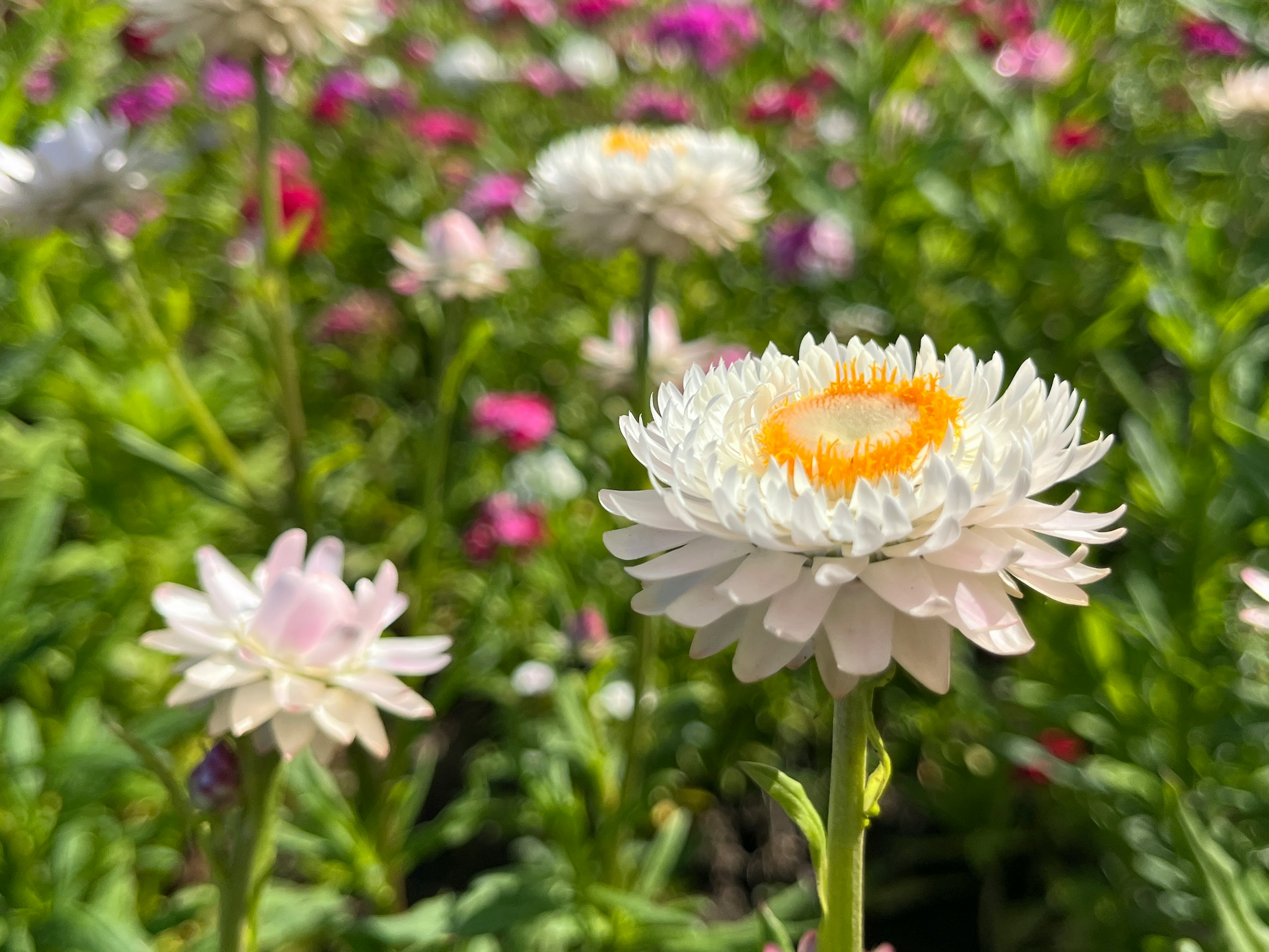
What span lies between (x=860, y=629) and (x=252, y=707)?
576mm

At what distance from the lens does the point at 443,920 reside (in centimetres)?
124

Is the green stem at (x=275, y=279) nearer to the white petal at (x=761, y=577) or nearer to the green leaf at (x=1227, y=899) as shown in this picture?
the white petal at (x=761, y=577)

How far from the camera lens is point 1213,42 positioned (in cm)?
247

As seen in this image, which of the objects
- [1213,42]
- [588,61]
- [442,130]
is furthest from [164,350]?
[1213,42]

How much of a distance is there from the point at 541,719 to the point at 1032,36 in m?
2.31

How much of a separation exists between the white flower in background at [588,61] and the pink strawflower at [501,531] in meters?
2.11

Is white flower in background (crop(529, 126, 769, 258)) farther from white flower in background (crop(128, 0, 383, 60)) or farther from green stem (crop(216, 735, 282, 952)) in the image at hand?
green stem (crop(216, 735, 282, 952))

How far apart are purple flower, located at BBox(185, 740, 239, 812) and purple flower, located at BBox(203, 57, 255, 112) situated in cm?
244

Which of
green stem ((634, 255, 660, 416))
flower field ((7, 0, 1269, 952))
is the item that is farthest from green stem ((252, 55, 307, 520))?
green stem ((634, 255, 660, 416))

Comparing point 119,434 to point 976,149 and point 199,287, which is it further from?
point 976,149

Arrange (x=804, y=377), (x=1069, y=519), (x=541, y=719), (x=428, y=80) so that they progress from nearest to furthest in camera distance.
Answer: (x=1069, y=519) < (x=804, y=377) < (x=541, y=719) < (x=428, y=80)

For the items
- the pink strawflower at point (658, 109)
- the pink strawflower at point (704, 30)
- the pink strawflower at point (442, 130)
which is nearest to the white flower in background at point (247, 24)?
the pink strawflower at point (658, 109)

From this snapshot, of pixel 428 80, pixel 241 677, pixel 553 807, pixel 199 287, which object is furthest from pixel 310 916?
pixel 428 80

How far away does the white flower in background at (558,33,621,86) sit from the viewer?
11.2 ft
